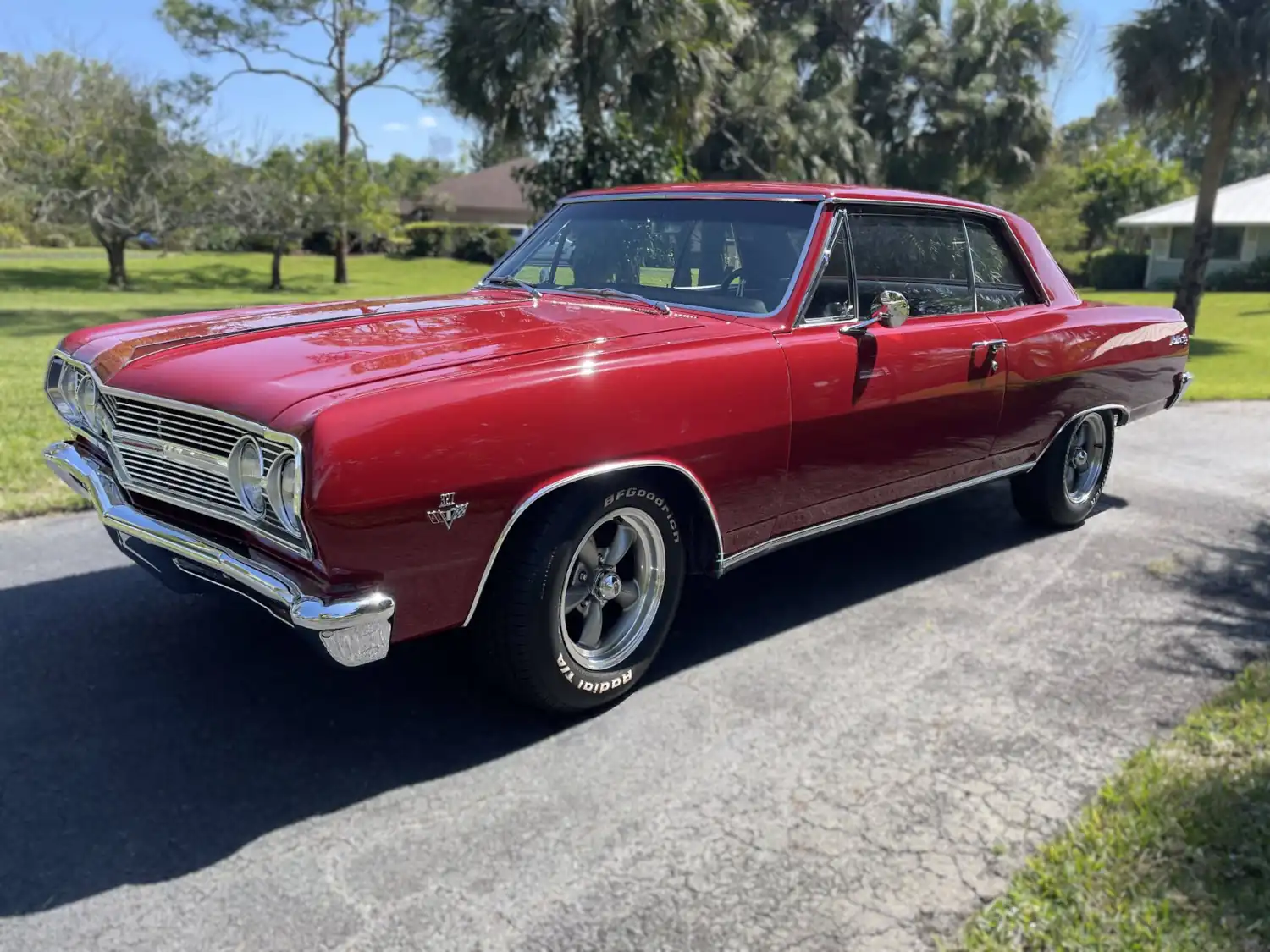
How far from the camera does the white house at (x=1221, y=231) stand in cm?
3228

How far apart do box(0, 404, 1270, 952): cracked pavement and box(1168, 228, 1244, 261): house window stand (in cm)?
3392

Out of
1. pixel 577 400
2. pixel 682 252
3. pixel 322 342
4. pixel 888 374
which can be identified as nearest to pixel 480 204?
pixel 682 252

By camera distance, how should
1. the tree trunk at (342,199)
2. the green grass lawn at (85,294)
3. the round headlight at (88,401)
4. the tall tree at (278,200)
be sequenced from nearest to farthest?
the round headlight at (88,401)
the green grass lawn at (85,294)
the tall tree at (278,200)
the tree trunk at (342,199)

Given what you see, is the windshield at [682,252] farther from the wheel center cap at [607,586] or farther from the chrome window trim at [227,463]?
the chrome window trim at [227,463]

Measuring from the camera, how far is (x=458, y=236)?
40.4 meters

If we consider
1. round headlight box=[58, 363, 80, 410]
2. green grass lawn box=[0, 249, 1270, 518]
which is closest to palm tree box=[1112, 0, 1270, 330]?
green grass lawn box=[0, 249, 1270, 518]

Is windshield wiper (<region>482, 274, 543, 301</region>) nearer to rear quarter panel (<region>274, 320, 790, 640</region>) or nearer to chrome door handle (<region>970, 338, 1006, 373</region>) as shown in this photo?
rear quarter panel (<region>274, 320, 790, 640</region>)

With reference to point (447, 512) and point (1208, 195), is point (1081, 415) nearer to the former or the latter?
point (447, 512)

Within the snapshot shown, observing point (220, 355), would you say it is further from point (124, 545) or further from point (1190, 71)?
point (1190, 71)

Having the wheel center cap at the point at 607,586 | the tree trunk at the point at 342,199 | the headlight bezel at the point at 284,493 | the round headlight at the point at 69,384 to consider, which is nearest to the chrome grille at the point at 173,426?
the headlight bezel at the point at 284,493

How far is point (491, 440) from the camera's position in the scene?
2768mm

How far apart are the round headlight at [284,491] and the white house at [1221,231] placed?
34.6m

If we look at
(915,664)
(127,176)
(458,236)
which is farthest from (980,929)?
(458,236)

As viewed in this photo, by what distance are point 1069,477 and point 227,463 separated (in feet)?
14.1
